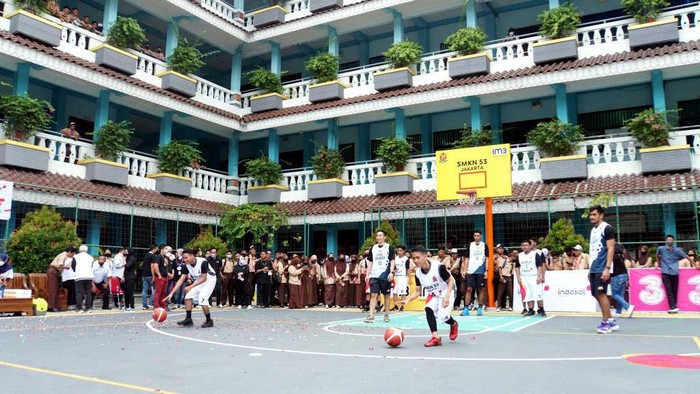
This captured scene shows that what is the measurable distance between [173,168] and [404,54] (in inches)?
398

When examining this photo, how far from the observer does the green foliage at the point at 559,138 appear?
64.8 feet

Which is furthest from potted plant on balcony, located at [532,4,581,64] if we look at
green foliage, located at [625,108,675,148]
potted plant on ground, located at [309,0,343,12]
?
potted plant on ground, located at [309,0,343,12]

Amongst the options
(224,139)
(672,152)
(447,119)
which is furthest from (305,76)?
(672,152)

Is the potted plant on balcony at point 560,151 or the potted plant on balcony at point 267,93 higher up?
the potted plant on balcony at point 267,93

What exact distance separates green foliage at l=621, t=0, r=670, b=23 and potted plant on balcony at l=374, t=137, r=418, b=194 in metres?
8.81

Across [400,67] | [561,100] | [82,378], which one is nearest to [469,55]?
[400,67]

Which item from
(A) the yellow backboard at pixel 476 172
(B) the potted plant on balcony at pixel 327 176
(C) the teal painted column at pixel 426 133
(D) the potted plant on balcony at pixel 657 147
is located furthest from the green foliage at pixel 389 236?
(D) the potted plant on balcony at pixel 657 147

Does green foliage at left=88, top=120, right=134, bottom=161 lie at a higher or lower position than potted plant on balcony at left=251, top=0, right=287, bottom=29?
lower

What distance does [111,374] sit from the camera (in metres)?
6.41

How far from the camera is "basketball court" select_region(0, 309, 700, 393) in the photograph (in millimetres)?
5828

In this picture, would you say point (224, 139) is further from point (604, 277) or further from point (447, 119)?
point (604, 277)

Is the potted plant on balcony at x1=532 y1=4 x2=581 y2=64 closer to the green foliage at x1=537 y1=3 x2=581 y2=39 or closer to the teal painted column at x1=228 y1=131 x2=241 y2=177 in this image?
the green foliage at x1=537 y1=3 x2=581 y2=39

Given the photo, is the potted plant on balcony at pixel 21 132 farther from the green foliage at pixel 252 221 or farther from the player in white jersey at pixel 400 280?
the player in white jersey at pixel 400 280

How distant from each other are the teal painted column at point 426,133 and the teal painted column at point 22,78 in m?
15.0
